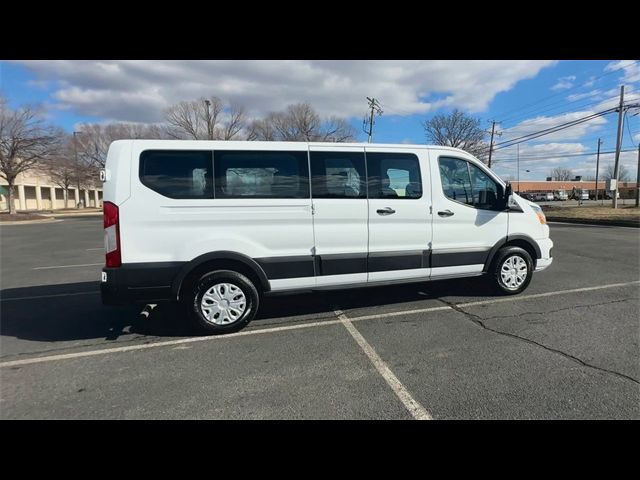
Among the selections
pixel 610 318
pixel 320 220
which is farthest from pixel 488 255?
pixel 320 220

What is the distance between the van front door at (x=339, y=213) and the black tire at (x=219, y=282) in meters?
0.88

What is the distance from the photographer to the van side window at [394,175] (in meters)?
4.61

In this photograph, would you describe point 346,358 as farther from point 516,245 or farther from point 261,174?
point 516,245

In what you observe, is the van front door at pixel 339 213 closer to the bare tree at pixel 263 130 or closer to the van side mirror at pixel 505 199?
the van side mirror at pixel 505 199

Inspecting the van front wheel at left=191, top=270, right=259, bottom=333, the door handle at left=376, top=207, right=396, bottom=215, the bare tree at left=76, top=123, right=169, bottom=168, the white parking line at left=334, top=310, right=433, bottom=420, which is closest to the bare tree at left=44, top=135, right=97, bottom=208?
the bare tree at left=76, top=123, right=169, bottom=168

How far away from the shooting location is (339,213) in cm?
444

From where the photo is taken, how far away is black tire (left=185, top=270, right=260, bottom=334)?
4.05 metres

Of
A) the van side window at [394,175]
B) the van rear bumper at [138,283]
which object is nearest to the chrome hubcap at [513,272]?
the van side window at [394,175]

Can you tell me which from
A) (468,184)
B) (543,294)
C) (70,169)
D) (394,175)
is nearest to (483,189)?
(468,184)

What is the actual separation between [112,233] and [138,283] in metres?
0.61

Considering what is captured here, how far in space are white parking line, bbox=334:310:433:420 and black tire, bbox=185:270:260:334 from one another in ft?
3.97

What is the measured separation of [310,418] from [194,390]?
42.3 inches

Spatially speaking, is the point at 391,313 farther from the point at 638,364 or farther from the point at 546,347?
the point at 638,364

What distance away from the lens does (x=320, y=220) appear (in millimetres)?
4375
